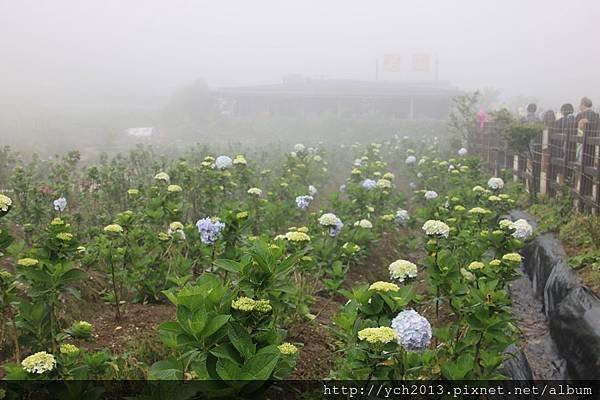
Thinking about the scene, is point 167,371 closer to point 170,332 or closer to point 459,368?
point 170,332

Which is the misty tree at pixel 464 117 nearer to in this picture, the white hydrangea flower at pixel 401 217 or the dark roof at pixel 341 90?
the white hydrangea flower at pixel 401 217

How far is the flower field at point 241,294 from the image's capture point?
1784mm

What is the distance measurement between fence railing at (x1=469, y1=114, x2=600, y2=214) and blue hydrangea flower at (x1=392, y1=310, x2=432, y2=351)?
439 cm

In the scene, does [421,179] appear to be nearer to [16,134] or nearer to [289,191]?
[289,191]

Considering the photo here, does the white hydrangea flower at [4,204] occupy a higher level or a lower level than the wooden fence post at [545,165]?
higher

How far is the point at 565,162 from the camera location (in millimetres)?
6973

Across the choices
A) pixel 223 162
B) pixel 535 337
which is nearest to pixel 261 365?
pixel 535 337

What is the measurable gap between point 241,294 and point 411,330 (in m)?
0.76

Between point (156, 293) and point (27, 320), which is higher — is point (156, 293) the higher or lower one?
the lower one

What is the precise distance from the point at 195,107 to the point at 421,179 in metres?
24.5

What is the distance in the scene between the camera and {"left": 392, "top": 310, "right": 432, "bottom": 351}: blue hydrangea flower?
1.96m

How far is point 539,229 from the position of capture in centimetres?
583

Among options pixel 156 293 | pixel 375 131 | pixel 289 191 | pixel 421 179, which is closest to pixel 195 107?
pixel 375 131

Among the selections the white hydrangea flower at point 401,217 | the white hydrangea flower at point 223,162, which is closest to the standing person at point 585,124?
the white hydrangea flower at point 401,217
